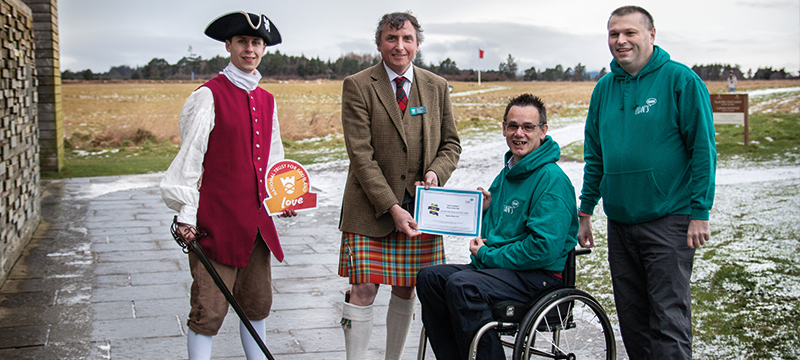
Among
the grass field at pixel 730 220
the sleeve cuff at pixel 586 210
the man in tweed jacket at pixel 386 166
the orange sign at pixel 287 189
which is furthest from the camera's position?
the grass field at pixel 730 220

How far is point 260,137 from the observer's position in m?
2.45

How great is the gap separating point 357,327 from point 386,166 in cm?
71

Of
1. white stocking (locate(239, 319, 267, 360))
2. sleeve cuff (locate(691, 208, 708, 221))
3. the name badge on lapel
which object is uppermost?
the name badge on lapel

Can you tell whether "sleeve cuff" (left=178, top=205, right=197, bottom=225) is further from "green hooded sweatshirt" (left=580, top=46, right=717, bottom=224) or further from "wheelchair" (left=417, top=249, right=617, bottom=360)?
"green hooded sweatshirt" (left=580, top=46, right=717, bottom=224)

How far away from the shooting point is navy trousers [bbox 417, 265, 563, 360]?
7.47ft

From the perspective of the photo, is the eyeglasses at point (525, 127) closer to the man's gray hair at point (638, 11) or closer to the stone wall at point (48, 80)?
the man's gray hair at point (638, 11)

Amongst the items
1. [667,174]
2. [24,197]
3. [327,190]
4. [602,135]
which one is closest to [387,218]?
[602,135]

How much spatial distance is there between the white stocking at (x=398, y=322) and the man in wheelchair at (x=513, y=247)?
30 centimetres

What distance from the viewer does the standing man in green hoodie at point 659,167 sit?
2.25 meters

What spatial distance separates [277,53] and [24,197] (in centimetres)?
4134

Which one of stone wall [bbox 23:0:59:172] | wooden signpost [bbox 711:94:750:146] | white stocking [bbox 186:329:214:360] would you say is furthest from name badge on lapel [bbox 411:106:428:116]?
wooden signpost [bbox 711:94:750:146]

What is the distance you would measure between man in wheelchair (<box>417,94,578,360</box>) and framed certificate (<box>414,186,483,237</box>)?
8cm

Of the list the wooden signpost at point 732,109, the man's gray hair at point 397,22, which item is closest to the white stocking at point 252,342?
the man's gray hair at point 397,22

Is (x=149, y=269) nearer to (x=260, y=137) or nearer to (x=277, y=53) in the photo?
(x=260, y=137)
